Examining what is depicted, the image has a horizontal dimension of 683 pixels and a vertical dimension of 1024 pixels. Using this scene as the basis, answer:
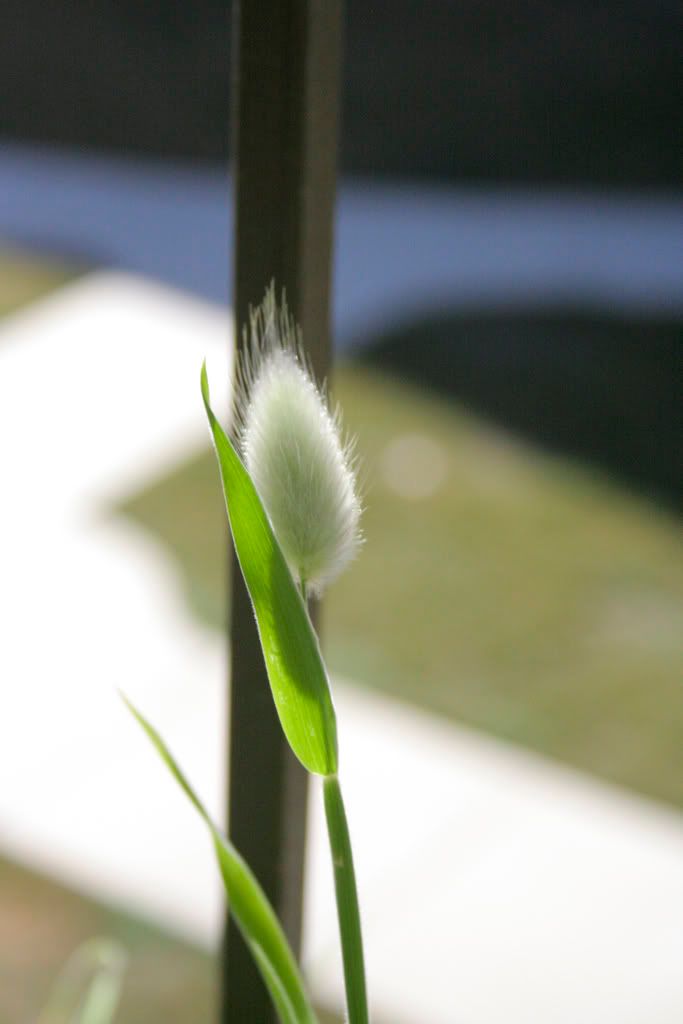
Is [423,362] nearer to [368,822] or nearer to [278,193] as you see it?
[368,822]

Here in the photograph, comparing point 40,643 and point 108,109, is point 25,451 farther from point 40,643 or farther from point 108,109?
point 108,109

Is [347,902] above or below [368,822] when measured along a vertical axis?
below

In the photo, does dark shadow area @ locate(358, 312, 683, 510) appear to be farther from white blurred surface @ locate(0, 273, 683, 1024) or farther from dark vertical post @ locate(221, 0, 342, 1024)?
dark vertical post @ locate(221, 0, 342, 1024)

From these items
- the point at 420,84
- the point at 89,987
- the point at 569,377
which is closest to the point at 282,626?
the point at 89,987

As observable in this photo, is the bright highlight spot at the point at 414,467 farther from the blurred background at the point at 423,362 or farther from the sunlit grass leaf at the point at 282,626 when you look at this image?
the sunlit grass leaf at the point at 282,626

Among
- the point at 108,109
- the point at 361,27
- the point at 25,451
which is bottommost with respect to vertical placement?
the point at 25,451

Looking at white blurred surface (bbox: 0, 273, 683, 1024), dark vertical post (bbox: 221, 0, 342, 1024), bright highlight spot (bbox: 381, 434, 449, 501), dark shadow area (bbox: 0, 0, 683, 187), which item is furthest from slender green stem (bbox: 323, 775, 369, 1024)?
dark shadow area (bbox: 0, 0, 683, 187)

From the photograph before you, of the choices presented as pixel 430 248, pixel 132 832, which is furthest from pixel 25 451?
pixel 430 248
